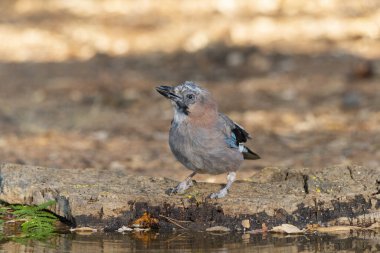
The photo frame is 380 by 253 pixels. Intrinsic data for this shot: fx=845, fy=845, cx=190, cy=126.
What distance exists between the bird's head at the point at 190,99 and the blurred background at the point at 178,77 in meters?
1.57

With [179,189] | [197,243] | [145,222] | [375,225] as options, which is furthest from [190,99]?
[375,225]

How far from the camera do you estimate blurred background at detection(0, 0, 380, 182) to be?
9.24 metres

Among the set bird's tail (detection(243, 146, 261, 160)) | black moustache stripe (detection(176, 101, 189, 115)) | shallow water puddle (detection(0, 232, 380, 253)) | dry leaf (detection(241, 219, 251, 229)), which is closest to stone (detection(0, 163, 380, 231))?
dry leaf (detection(241, 219, 251, 229))

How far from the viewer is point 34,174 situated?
5961 mm

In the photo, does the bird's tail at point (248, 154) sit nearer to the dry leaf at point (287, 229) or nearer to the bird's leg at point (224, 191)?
the bird's leg at point (224, 191)

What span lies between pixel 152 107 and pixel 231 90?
127 centimetres

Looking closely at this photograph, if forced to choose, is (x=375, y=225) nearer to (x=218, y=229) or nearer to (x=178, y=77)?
(x=218, y=229)

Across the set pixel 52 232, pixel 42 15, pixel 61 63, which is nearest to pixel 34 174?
pixel 52 232

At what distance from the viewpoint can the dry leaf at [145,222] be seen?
18.1 ft

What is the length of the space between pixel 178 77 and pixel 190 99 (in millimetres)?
7177

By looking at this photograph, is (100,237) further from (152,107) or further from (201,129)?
(152,107)

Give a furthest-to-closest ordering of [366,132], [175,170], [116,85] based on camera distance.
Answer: [116,85] < [366,132] < [175,170]

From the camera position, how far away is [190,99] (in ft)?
18.8

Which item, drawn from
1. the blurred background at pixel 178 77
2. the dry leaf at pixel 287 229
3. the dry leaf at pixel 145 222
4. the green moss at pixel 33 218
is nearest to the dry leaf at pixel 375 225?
the dry leaf at pixel 287 229
